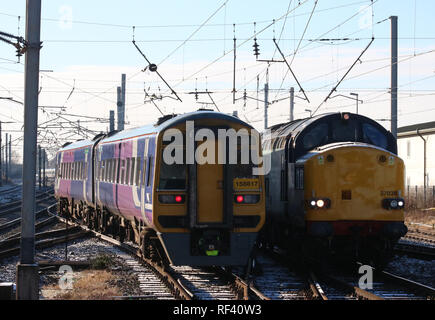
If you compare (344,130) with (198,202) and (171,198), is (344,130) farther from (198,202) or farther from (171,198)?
(171,198)

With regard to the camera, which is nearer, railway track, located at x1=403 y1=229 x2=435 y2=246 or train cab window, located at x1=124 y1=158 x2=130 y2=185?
train cab window, located at x1=124 y1=158 x2=130 y2=185

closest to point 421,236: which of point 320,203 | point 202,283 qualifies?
point 320,203

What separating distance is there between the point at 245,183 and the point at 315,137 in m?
2.47

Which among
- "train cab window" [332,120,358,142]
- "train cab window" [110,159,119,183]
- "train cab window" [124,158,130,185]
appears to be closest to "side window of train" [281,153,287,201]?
"train cab window" [332,120,358,142]

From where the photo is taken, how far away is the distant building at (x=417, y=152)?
47031 mm

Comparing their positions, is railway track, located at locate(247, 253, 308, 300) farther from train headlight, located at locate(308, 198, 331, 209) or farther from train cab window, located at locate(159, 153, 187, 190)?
train cab window, located at locate(159, 153, 187, 190)

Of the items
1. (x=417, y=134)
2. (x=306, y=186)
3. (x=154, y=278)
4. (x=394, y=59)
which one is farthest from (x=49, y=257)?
(x=417, y=134)

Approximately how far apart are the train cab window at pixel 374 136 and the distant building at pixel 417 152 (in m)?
32.2

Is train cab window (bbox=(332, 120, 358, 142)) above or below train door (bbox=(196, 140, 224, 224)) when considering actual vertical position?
above

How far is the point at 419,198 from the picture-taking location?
3716 centimetres

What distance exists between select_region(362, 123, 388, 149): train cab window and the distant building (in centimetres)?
3222

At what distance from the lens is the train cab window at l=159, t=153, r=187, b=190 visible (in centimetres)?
1363
